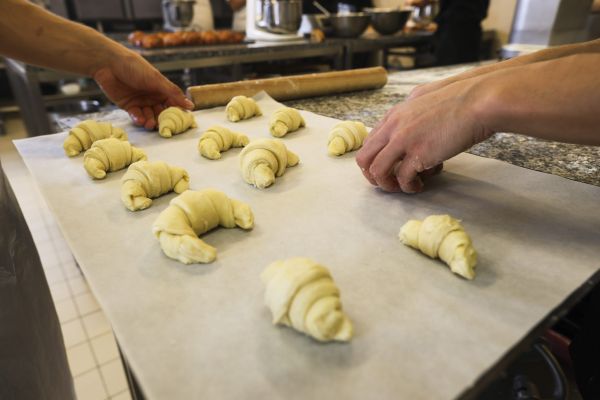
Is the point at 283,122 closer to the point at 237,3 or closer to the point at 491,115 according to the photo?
the point at 491,115

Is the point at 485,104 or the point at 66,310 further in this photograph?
the point at 66,310

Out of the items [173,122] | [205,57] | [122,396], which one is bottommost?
[122,396]

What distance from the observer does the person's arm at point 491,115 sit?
0.67m

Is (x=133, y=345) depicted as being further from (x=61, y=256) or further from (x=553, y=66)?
(x=61, y=256)

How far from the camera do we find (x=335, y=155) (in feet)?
4.34

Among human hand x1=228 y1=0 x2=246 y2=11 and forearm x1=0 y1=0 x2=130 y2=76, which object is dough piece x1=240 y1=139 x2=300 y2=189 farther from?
human hand x1=228 y1=0 x2=246 y2=11

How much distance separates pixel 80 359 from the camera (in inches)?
75.3

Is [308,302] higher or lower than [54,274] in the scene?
higher

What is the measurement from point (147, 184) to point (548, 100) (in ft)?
2.97

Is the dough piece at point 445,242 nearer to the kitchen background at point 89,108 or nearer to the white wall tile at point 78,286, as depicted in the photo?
the kitchen background at point 89,108

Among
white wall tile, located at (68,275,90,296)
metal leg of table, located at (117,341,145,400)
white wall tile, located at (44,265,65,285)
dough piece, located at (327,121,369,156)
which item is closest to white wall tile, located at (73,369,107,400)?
white wall tile, located at (68,275,90,296)

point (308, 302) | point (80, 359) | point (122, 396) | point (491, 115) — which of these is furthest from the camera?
point (80, 359)

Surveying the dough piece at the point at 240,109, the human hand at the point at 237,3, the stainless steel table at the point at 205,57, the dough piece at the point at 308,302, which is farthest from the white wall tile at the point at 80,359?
the human hand at the point at 237,3

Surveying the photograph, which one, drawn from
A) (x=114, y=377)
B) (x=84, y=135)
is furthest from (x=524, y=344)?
(x=114, y=377)
